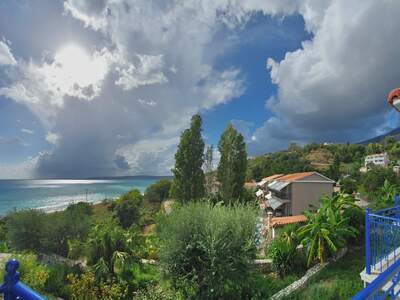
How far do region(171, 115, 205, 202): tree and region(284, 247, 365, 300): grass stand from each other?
13052 millimetres

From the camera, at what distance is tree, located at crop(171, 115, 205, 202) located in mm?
21520

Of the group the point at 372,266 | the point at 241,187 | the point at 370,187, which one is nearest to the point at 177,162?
the point at 241,187

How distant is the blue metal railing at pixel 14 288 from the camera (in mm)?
1214

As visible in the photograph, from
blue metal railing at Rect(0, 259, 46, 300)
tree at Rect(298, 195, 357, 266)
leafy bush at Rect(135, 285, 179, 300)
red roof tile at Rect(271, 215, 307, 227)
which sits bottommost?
leafy bush at Rect(135, 285, 179, 300)

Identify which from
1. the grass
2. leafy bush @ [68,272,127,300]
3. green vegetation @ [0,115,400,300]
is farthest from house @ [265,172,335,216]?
leafy bush @ [68,272,127,300]

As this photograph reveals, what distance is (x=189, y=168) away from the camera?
71.1 ft

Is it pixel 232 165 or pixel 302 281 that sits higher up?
pixel 232 165

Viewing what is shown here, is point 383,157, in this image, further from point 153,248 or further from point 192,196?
point 153,248

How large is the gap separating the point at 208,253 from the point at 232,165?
53.7 feet

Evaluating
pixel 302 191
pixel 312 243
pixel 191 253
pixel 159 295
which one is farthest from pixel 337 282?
pixel 302 191

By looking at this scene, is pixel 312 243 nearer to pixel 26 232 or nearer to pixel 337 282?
pixel 337 282

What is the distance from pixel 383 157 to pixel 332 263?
70.2 m

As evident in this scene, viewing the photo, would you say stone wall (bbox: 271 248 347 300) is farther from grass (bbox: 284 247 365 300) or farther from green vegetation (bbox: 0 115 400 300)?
green vegetation (bbox: 0 115 400 300)

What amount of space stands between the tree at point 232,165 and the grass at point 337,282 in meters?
13.2
